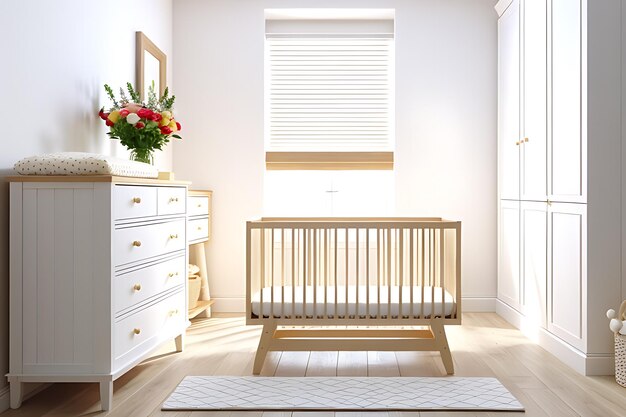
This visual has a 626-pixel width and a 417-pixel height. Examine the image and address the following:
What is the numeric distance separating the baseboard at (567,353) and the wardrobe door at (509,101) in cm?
78

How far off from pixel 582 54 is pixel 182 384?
90.3 inches

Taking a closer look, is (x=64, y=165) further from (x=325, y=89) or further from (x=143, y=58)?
(x=325, y=89)

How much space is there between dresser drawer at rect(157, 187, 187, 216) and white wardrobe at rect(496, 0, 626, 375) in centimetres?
187

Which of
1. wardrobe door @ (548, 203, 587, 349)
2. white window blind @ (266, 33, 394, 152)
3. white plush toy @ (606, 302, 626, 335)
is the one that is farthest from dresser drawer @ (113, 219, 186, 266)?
white plush toy @ (606, 302, 626, 335)

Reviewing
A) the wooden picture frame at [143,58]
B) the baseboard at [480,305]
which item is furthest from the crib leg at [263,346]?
the baseboard at [480,305]

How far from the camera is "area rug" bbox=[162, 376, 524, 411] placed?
2.44 meters

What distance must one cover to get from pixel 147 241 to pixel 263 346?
0.72 metres

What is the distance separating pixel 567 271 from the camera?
10.2ft

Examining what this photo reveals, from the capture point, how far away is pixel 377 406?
2438 mm

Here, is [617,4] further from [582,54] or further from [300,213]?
[300,213]

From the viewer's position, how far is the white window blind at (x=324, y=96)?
459cm

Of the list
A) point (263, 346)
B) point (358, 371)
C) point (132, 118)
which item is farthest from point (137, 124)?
point (358, 371)

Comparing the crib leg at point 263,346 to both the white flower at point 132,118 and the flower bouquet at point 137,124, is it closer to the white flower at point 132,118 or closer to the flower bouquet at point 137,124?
the flower bouquet at point 137,124

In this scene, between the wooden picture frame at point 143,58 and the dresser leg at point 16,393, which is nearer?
the dresser leg at point 16,393
